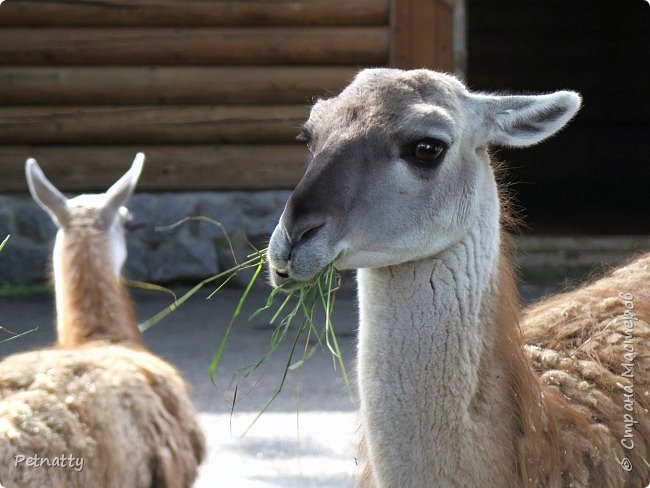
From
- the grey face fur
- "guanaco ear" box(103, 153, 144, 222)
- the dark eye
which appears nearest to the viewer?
the grey face fur

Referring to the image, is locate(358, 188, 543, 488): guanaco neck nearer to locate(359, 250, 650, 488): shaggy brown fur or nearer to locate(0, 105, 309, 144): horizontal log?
locate(359, 250, 650, 488): shaggy brown fur

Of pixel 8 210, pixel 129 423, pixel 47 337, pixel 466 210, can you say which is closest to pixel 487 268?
pixel 466 210

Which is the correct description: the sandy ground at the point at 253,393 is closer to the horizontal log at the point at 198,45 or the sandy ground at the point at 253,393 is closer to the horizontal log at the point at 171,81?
the horizontal log at the point at 171,81

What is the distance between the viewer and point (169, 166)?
25.0ft

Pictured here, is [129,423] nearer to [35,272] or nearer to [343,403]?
[343,403]

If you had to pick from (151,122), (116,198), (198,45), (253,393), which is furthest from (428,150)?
(151,122)

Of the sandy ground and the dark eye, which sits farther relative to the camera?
the sandy ground

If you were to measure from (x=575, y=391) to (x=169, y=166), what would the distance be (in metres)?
5.49

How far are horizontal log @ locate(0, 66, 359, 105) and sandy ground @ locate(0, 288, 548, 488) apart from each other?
A: 1.70 m

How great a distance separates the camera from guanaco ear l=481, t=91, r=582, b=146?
2.61m

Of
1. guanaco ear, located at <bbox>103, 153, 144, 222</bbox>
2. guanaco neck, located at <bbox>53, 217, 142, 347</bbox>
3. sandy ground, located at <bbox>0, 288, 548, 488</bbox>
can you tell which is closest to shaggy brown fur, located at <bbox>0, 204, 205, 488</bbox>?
guanaco neck, located at <bbox>53, 217, 142, 347</bbox>

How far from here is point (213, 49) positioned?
24.5 feet

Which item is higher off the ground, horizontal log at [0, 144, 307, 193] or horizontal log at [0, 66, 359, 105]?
horizontal log at [0, 66, 359, 105]

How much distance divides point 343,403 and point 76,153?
150 inches
